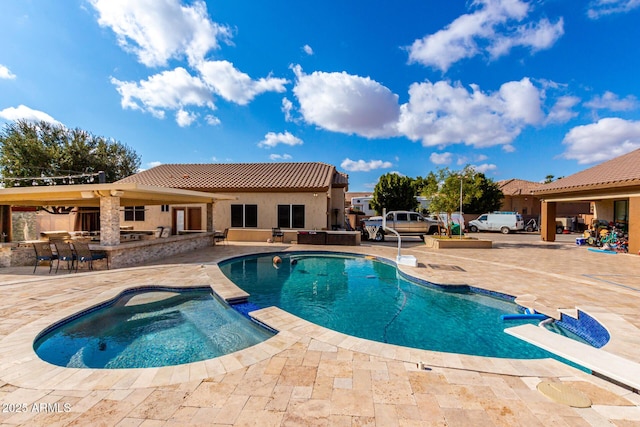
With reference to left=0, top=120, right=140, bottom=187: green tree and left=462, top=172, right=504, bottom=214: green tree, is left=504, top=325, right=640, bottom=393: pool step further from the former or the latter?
left=0, top=120, right=140, bottom=187: green tree

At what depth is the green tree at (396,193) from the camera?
29.4m

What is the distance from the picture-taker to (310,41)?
13.7 m

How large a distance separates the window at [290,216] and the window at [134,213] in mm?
10288

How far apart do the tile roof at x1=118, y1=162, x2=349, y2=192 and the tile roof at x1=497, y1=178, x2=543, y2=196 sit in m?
22.7

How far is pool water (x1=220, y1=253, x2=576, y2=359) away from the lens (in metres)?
4.99

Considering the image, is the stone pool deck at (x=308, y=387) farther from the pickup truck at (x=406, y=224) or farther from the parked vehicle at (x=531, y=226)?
the parked vehicle at (x=531, y=226)

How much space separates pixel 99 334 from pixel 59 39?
12817 mm

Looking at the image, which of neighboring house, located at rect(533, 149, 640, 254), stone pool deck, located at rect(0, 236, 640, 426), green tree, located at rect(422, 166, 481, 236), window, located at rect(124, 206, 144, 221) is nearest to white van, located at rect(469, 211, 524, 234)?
neighboring house, located at rect(533, 149, 640, 254)

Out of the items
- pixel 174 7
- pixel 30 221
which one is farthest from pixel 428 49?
pixel 30 221

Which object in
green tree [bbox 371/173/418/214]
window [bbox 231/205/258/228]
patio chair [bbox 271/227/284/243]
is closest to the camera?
patio chair [bbox 271/227/284/243]

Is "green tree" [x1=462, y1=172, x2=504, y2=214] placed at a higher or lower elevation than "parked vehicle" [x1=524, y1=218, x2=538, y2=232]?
higher

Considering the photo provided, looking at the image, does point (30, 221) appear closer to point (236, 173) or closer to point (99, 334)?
point (236, 173)

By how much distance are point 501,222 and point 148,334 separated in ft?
88.8

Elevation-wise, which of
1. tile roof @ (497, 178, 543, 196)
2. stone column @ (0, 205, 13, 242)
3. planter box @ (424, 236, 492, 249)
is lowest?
planter box @ (424, 236, 492, 249)
